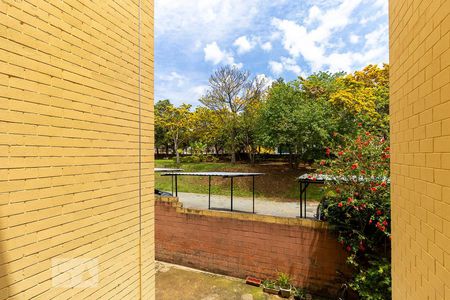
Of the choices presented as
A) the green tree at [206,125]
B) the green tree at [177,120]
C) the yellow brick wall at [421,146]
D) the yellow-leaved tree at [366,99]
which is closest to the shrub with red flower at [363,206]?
the yellow brick wall at [421,146]

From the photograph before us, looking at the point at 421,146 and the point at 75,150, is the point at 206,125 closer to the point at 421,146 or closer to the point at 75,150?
the point at 75,150

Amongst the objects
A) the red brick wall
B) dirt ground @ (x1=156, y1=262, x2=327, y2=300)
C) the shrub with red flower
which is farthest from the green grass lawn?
the shrub with red flower

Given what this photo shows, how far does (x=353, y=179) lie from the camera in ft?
21.3

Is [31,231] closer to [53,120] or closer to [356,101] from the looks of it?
[53,120]

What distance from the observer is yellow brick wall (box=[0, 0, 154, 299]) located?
6.63ft

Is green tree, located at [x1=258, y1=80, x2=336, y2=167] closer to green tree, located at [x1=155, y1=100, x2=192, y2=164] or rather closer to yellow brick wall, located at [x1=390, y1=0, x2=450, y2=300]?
yellow brick wall, located at [x1=390, y1=0, x2=450, y2=300]

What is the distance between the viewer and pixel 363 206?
20.0 ft

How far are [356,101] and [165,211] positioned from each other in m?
12.1

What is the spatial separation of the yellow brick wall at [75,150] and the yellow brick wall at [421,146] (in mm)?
3057

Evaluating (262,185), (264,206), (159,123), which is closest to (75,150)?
(264,206)

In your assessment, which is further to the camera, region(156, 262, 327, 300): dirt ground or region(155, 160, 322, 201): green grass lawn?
region(155, 160, 322, 201): green grass lawn

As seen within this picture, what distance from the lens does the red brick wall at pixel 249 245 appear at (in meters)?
6.90

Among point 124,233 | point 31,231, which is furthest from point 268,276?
point 31,231

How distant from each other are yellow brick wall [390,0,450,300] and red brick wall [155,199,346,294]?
413 centimetres
